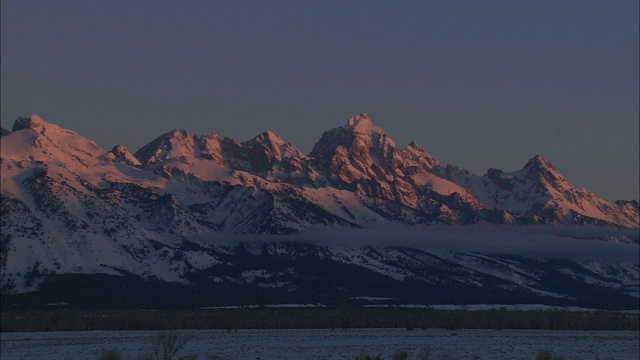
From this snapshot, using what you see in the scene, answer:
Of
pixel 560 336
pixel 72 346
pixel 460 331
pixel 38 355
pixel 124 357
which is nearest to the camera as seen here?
pixel 124 357

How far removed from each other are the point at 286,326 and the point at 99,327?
35.2m

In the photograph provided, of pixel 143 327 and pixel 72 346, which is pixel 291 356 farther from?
pixel 143 327

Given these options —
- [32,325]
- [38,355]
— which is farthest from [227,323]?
[38,355]

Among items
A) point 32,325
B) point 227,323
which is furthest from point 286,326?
point 32,325

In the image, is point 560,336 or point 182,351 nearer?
point 182,351

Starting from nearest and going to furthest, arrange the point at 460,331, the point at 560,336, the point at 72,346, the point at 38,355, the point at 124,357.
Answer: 1. the point at 124,357
2. the point at 38,355
3. the point at 72,346
4. the point at 560,336
5. the point at 460,331

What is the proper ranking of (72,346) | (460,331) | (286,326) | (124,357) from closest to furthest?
(124,357)
(72,346)
(460,331)
(286,326)

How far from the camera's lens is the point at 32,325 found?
194 meters

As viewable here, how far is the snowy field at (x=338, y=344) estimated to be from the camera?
12406 centimetres

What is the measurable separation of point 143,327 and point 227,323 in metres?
15.7

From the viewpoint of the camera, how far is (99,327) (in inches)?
7539

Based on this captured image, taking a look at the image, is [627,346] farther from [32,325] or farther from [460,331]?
[32,325]

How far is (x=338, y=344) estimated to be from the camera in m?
142

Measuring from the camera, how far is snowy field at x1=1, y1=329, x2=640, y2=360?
124062 mm
